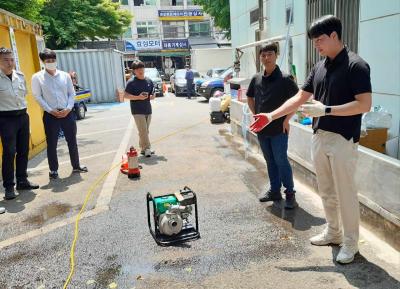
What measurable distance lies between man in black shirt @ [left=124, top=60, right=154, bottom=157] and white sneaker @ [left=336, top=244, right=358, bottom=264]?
16.0 feet

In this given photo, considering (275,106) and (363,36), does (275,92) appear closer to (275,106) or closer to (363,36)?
(275,106)

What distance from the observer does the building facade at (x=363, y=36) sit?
4926 mm

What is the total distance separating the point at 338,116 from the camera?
3160 mm

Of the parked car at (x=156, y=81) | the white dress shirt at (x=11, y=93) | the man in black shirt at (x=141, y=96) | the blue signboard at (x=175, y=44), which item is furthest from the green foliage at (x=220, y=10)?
the white dress shirt at (x=11, y=93)

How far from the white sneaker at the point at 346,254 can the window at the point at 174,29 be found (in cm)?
4298

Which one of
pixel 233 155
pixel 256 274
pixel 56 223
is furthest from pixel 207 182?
pixel 256 274

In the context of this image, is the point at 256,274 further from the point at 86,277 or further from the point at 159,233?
the point at 86,277

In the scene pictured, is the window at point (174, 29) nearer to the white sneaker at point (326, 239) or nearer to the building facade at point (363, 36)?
the building facade at point (363, 36)

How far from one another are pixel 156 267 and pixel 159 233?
55cm

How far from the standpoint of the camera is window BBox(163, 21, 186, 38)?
4397 cm

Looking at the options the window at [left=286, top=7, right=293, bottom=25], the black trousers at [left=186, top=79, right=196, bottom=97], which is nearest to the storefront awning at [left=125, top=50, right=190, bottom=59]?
the black trousers at [left=186, top=79, right=196, bottom=97]

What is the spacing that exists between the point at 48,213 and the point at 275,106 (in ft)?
10.6

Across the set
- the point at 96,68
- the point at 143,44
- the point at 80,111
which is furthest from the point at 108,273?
the point at 143,44

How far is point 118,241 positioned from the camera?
13.1 feet
